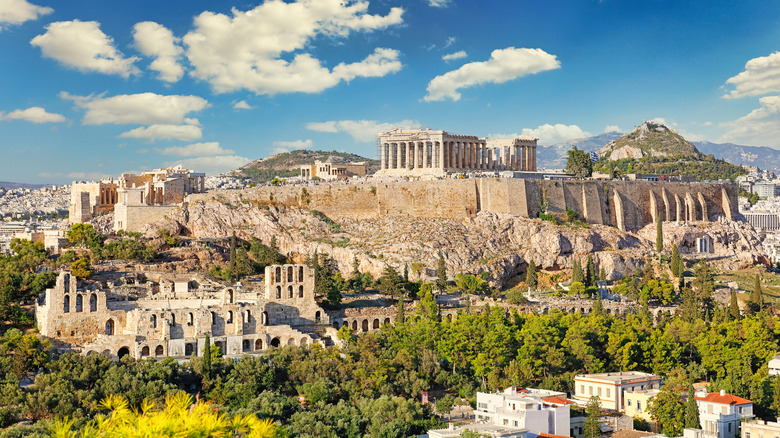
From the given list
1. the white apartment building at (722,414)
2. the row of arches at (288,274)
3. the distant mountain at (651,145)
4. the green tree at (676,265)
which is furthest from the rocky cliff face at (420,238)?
the distant mountain at (651,145)

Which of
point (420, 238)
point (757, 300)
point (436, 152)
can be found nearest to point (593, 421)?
point (757, 300)

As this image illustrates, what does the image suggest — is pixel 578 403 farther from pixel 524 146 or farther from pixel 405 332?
pixel 524 146

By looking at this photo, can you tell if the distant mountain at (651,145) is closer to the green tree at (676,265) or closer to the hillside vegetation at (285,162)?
the hillside vegetation at (285,162)

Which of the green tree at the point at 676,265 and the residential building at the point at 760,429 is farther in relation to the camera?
the green tree at the point at 676,265

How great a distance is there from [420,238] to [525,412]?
31.9 m

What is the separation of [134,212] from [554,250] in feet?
103

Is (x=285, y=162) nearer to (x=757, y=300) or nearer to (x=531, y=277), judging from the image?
(x=531, y=277)

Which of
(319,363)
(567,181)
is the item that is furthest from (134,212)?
(567,181)

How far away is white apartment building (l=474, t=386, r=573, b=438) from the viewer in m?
35.9

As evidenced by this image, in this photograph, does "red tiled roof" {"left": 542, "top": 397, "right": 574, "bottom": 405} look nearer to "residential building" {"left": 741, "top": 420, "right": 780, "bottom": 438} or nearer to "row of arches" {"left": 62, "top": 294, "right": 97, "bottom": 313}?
"residential building" {"left": 741, "top": 420, "right": 780, "bottom": 438}

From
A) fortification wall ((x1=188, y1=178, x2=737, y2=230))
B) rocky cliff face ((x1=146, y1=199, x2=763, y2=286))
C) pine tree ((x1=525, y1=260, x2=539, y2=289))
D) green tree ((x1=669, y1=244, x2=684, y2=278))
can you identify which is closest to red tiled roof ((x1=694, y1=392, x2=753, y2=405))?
pine tree ((x1=525, y1=260, x2=539, y2=289))

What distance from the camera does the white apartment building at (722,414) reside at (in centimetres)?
3900

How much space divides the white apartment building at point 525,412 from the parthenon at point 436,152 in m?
43.2

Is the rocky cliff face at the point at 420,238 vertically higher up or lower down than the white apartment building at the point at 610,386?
higher up
